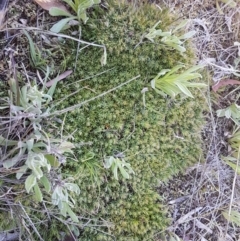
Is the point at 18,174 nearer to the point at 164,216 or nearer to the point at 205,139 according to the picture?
the point at 164,216

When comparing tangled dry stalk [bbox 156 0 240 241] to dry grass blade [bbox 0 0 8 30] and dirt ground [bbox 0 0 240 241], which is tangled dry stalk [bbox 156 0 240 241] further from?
dry grass blade [bbox 0 0 8 30]

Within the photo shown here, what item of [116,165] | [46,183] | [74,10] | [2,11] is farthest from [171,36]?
[46,183]

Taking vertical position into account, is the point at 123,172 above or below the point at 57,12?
below

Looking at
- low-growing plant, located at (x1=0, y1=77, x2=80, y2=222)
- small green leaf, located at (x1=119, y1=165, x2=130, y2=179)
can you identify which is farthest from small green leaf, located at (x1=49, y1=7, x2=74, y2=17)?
small green leaf, located at (x1=119, y1=165, x2=130, y2=179)

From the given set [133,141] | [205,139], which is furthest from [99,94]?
[205,139]

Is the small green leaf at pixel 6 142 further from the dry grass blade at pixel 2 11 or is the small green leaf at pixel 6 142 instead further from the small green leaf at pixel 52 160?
the dry grass blade at pixel 2 11

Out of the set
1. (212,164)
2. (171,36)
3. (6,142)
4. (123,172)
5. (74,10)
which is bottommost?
(212,164)

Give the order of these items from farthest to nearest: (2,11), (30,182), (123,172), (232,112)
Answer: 1. (232,112)
2. (123,172)
3. (2,11)
4. (30,182)

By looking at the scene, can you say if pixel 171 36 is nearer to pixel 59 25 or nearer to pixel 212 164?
Result: pixel 59 25
